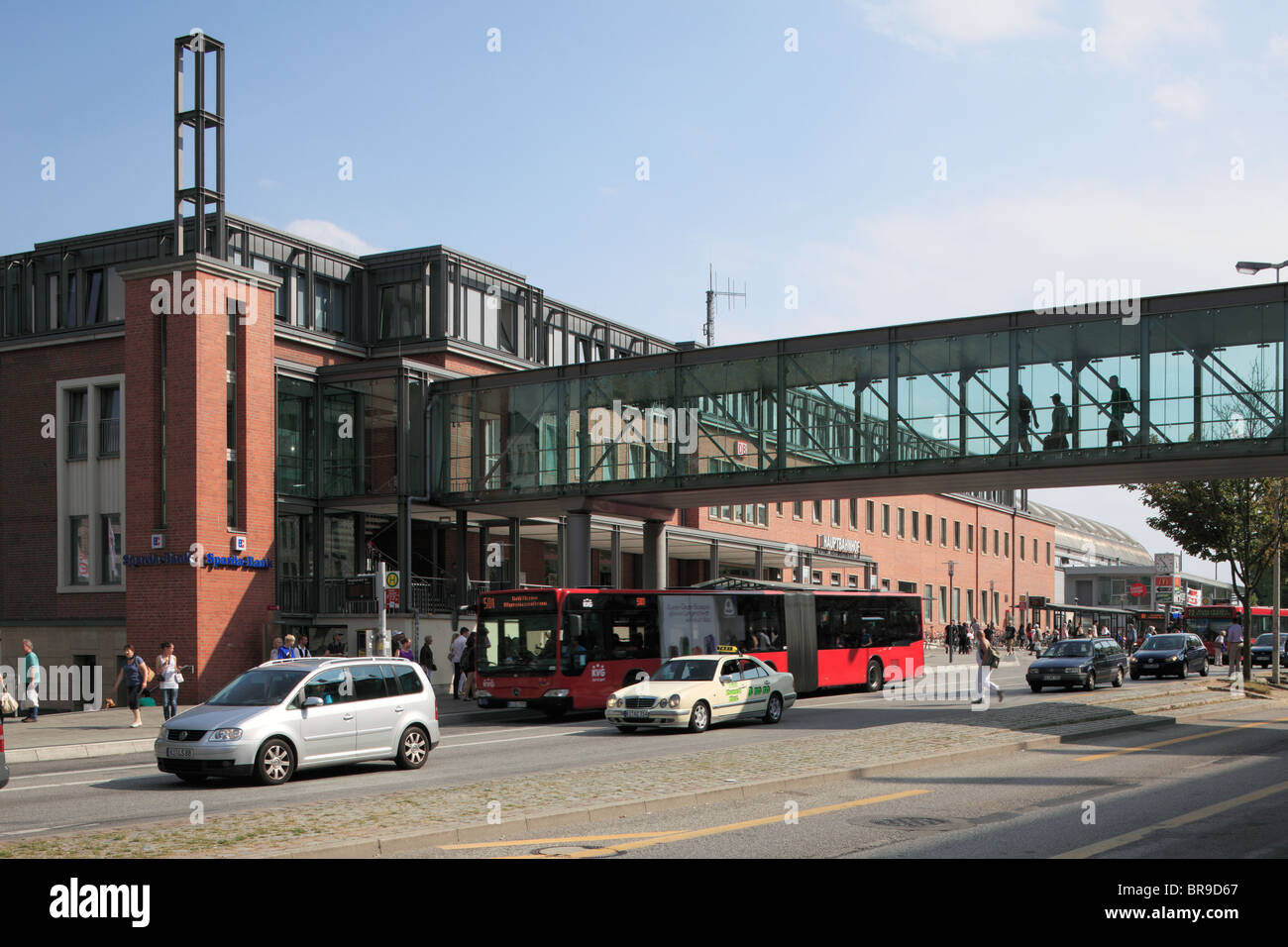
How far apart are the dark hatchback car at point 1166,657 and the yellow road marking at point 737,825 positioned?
3185 centimetres

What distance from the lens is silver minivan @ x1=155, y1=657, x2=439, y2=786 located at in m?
15.7

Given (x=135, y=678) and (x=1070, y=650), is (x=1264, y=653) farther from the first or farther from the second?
(x=135, y=678)

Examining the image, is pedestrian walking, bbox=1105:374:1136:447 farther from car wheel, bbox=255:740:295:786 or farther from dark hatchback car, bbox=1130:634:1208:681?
car wheel, bbox=255:740:295:786

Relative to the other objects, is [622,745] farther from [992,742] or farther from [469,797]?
[469,797]

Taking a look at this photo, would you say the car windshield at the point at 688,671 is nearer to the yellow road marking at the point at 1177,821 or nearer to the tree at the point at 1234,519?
the yellow road marking at the point at 1177,821

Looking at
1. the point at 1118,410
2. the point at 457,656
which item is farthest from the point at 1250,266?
the point at 457,656

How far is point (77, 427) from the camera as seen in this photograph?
39.2 metres

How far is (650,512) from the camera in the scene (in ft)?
131

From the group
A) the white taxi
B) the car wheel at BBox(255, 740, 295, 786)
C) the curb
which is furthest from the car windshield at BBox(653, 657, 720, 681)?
the car wheel at BBox(255, 740, 295, 786)

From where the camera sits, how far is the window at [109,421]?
3809 cm

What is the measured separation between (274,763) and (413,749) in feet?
7.94

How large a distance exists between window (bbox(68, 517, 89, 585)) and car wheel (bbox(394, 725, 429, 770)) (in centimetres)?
2386

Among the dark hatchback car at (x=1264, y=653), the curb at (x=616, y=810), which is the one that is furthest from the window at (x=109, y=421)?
the dark hatchback car at (x=1264, y=653)
